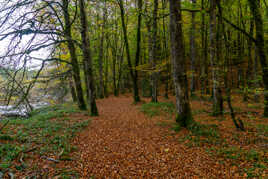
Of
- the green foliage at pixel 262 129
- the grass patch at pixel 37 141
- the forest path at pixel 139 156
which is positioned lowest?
the forest path at pixel 139 156

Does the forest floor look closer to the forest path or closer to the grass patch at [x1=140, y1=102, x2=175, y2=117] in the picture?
the forest path

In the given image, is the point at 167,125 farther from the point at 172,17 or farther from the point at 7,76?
the point at 7,76

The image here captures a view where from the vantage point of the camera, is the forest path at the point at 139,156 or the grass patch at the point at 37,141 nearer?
the forest path at the point at 139,156

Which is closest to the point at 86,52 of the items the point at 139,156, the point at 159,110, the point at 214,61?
the point at 159,110

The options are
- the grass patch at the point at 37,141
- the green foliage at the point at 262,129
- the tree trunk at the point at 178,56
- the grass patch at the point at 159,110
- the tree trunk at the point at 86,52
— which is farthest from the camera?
the grass patch at the point at 159,110

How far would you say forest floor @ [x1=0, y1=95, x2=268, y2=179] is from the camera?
12.5 feet

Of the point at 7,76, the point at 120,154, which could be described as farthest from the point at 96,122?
the point at 7,76

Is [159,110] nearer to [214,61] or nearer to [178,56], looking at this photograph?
[214,61]

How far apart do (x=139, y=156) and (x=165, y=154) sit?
0.87 m

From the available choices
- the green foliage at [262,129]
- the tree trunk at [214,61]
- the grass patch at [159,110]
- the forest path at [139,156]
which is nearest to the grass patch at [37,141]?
the forest path at [139,156]

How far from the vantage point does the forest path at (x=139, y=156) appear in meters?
3.94

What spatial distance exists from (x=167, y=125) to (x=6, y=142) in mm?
6415

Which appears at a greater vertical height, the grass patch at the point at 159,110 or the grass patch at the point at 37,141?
the grass patch at the point at 37,141

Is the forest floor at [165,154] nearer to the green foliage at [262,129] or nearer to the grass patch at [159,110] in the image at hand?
the green foliage at [262,129]
